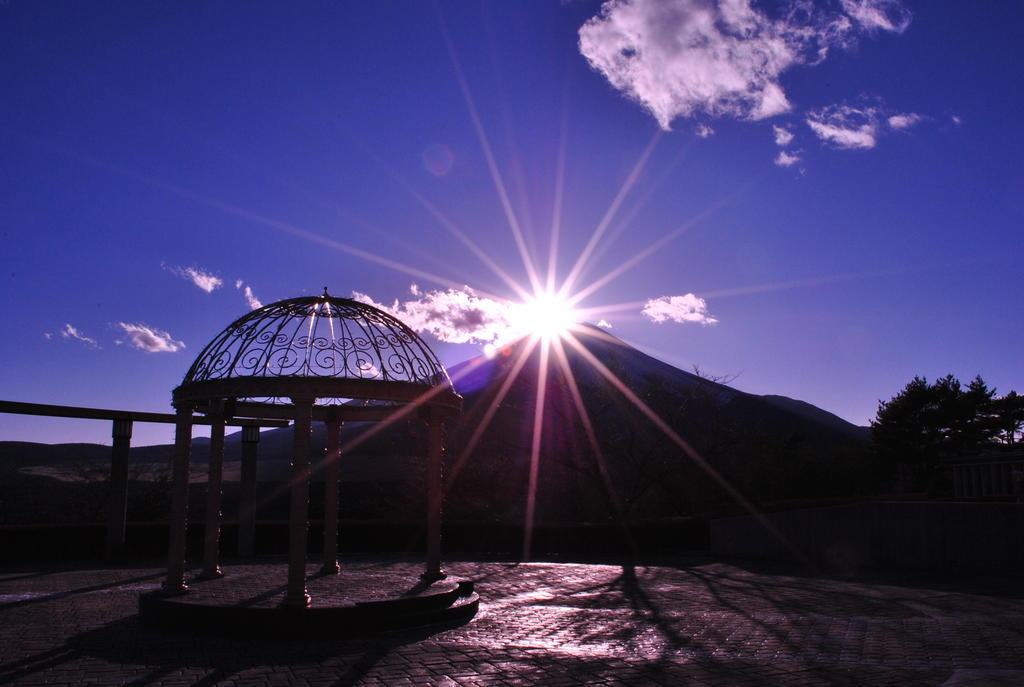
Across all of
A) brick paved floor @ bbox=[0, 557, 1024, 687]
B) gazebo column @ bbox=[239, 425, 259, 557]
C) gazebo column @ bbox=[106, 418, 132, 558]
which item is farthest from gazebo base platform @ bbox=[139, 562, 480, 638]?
gazebo column @ bbox=[106, 418, 132, 558]

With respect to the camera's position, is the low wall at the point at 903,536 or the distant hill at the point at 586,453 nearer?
the low wall at the point at 903,536

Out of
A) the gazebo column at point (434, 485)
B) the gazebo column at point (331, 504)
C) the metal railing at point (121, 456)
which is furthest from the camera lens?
the metal railing at point (121, 456)

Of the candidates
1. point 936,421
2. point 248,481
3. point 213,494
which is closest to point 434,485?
point 213,494

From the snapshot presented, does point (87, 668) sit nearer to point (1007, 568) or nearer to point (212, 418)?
A: point (212, 418)

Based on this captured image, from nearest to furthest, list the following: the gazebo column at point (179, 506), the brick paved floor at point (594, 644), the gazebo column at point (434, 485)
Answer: the brick paved floor at point (594, 644) → the gazebo column at point (179, 506) → the gazebo column at point (434, 485)

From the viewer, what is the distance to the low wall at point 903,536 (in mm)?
16906

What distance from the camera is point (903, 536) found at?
18.6m

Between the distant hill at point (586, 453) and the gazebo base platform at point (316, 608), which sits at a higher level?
the distant hill at point (586, 453)

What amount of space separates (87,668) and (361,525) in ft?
55.1

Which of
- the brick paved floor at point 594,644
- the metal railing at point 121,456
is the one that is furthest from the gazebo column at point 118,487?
the brick paved floor at point 594,644

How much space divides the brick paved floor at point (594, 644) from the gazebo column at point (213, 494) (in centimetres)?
147

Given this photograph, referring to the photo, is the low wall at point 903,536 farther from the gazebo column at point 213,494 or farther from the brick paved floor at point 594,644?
the gazebo column at point 213,494

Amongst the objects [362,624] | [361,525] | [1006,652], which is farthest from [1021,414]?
[362,624]

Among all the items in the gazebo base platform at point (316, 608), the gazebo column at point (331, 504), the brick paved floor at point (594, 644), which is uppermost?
the gazebo column at point (331, 504)
